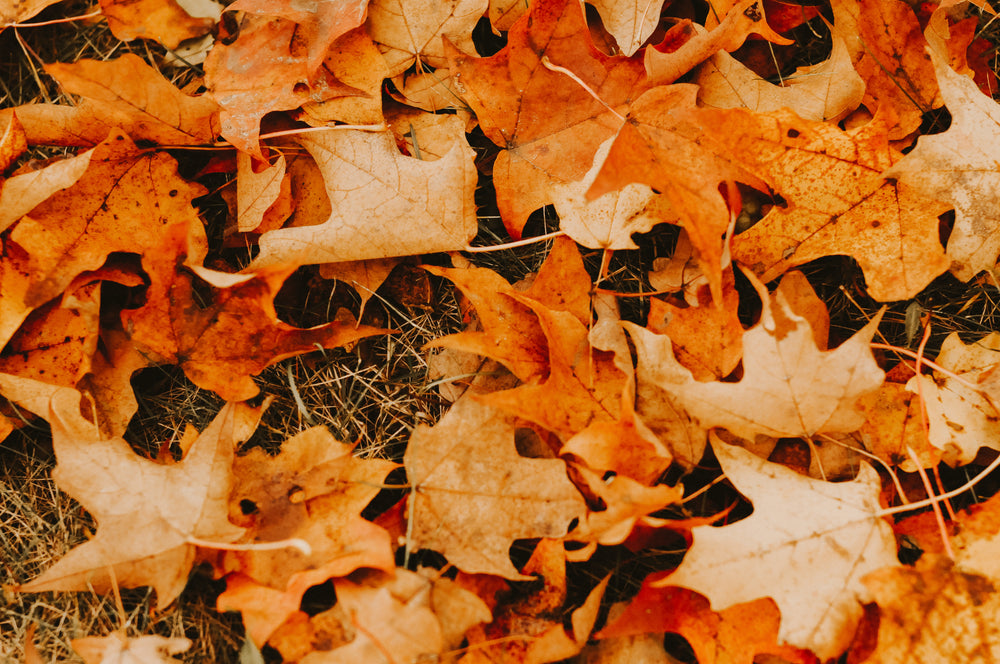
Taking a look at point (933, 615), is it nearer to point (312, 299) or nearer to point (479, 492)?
point (479, 492)

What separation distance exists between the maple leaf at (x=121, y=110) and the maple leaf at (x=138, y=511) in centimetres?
70

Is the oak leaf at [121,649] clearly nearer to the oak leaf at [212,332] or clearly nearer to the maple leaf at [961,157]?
the oak leaf at [212,332]

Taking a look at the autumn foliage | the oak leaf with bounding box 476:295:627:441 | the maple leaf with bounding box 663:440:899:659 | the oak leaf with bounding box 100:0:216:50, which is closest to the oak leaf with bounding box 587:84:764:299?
the autumn foliage

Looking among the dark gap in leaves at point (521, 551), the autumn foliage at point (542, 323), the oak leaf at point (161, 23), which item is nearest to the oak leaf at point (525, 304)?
the autumn foliage at point (542, 323)

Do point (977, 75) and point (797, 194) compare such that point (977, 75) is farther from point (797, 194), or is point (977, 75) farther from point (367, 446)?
point (367, 446)

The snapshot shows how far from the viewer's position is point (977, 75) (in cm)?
169

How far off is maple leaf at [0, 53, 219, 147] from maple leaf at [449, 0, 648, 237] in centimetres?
64

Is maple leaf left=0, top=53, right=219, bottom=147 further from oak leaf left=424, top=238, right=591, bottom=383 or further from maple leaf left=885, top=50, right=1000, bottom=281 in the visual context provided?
maple leaf left=885, top=50, right=1000, bottom=281

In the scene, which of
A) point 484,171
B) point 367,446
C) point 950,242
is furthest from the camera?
point 484,171

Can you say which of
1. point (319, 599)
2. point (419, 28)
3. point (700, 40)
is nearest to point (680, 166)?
point (700, 40)

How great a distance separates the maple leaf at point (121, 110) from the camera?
1479 millimetres

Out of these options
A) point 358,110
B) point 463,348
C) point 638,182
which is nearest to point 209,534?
point 463,348

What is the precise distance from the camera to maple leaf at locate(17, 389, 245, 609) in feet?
4.47

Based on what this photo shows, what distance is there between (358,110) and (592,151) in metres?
0.59
